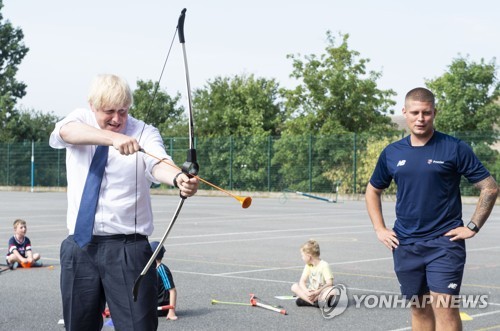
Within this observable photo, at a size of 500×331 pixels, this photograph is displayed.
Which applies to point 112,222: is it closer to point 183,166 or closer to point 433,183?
point 183,166

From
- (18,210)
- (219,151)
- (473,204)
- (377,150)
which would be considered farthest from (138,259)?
(219,151)

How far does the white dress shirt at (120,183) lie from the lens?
15.7ft

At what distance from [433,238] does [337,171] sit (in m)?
37.0

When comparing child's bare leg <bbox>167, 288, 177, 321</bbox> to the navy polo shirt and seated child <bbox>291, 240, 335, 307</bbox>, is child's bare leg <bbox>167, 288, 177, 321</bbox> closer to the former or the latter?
seated child <bbox>291, 240, 335, 307</bbox>

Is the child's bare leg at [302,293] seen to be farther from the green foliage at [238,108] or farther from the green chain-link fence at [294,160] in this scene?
the green foliage at [238,108]

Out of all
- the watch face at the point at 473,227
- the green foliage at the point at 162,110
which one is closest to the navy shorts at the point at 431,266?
the watch face at the point at 473,227

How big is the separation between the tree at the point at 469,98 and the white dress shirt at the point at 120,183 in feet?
165

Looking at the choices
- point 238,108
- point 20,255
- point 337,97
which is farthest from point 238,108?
point 20,255

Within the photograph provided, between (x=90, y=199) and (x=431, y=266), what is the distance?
106 inches

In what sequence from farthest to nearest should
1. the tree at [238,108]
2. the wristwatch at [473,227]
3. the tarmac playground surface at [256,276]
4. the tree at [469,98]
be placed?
the tree at [238,108], the tree at [469,98], the tarmac playground surface at [256,276], the wristwatch at [473,227]

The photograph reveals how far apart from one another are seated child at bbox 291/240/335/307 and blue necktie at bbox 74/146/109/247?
5.37 meters

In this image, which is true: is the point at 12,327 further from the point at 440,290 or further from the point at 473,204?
the point at 473,204

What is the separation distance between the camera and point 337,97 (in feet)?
174

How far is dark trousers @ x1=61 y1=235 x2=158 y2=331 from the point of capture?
189 inches
